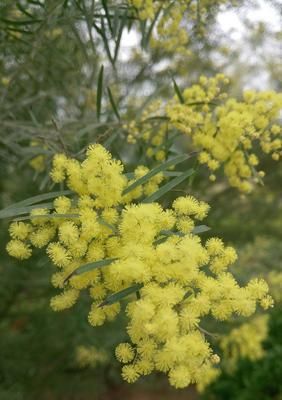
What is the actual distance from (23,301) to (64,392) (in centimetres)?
82

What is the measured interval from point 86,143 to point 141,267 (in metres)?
1.01

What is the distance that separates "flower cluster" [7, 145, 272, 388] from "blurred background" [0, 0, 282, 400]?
1.99 ft

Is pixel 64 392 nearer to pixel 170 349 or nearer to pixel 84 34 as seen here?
pixel 84 34

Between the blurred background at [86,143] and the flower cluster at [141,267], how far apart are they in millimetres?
605

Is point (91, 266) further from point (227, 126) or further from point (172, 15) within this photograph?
point (172, 15)

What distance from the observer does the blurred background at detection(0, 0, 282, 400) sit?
1.96 metres

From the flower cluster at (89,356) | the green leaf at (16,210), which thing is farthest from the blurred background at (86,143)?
the green leaf at (16,210)

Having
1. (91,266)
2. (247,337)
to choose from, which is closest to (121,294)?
(91,266)

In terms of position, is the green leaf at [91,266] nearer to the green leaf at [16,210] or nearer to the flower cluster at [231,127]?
the green leaf at [16,210]

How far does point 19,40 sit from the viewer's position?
189cm

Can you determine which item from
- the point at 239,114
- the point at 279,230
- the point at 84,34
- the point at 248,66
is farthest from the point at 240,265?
the point at 239,114

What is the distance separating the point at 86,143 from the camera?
188cm

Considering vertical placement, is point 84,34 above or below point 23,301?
above

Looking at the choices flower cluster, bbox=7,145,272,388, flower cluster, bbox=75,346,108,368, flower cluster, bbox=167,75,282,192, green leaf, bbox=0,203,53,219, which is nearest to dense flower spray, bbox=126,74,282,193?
flower cluster, bbox=167,75,282,192
